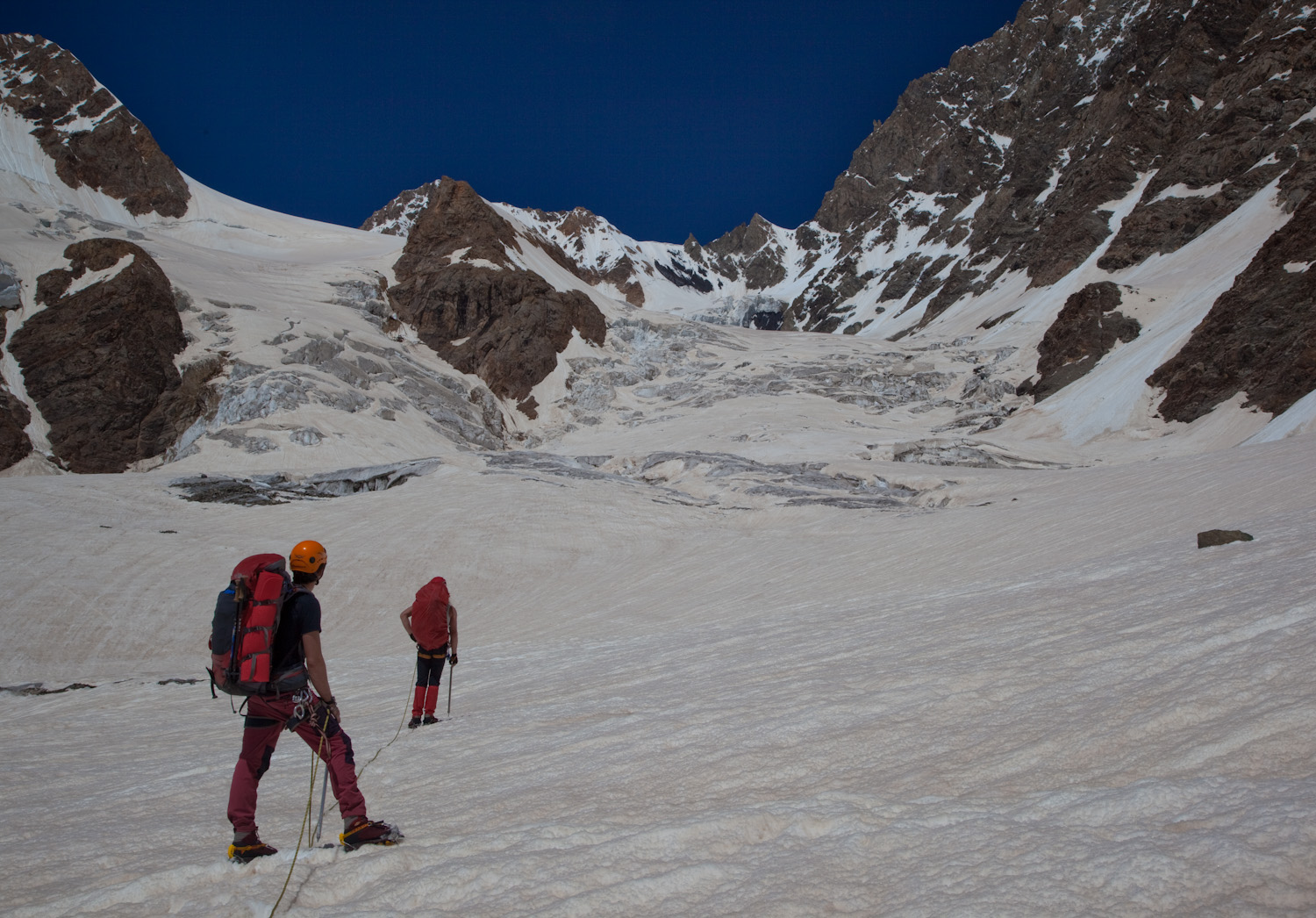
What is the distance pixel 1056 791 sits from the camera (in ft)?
11.3

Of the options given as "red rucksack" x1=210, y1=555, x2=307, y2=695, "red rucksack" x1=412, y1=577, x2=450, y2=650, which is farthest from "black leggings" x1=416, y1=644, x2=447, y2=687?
"red rucksack" x1=210, y1=555, x2=307, y2=695

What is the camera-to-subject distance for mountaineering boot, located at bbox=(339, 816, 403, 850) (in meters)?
3.86

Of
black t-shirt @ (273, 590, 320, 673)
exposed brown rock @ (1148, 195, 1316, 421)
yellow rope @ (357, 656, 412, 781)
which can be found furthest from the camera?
exposed brown rock @ (1148, 195, 1316, 421)

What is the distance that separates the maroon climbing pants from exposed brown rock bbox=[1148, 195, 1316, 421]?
3313 centimetres

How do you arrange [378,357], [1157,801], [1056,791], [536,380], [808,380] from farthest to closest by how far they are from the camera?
[536,380] → [808,380] → [378,357] → [1056,791] → [1157,801]

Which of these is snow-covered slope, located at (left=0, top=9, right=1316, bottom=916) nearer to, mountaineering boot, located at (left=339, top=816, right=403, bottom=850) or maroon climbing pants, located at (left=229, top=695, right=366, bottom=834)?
mountaineering boot, located at (left=339, top=816, right=403, bottom=850)

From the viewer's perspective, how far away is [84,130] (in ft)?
268

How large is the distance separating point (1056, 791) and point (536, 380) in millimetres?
54894

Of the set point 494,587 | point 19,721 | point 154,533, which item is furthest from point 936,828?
point 154,533

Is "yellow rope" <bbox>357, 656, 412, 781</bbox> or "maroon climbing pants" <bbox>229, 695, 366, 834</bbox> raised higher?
"maroon climbing pants" <bbox>229, 695, 366, 834</bbox>

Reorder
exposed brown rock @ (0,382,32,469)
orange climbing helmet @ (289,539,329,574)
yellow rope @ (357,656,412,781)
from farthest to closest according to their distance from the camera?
exposed brown rock @ (0,382,32,469) < yellow rope @ (357,656,412,781) < orange climbing helmet @ (289,539,329,574)

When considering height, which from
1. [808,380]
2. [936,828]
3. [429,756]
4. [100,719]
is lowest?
[100,719]

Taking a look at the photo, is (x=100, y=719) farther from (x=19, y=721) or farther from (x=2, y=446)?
(x=2, y=446)

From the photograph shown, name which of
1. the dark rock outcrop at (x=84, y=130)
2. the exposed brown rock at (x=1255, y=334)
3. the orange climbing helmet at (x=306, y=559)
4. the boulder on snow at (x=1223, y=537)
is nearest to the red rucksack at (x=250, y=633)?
the orange climbing helmet at (x=306, y=559)
